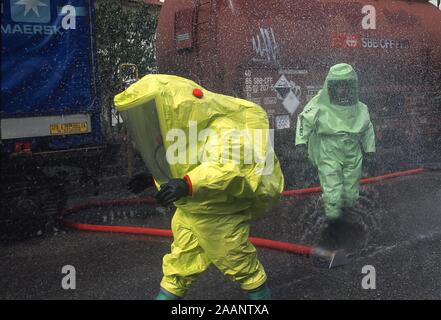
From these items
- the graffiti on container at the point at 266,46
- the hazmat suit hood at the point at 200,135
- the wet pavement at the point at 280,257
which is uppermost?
the graffiti on container at the point at 266,46

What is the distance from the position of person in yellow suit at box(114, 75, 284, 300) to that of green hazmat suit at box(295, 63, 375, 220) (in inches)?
66.3

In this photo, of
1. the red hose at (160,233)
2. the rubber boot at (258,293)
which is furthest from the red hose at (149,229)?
the rubber boot at (258,293)

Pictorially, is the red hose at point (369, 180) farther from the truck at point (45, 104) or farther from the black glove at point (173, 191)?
the black glove at point (173, 191)

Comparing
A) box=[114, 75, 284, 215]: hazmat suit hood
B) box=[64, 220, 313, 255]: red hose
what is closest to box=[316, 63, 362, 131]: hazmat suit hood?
box=[64, 220, 313, 255]: red hose

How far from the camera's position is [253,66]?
6191mm

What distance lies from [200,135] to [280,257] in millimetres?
1991

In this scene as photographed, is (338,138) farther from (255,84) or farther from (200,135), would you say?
(200,135)

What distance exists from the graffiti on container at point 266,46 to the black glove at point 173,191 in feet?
12.7

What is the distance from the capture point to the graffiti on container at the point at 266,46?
20.4ft

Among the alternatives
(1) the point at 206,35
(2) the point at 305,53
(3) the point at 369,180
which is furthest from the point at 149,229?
(3) the point at 369,180

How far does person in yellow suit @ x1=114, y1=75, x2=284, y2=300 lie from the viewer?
2.68 meters

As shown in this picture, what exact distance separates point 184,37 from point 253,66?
37.3 inches
